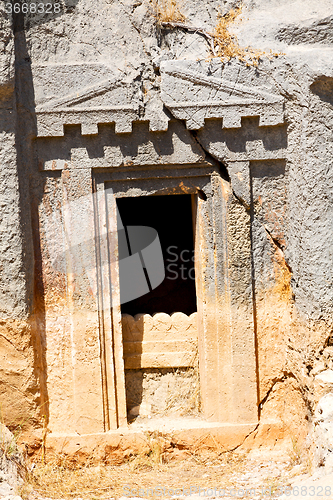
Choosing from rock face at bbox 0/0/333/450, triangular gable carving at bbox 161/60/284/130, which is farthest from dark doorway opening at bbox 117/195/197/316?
triangular gable carving at bbox 161/60/284/130

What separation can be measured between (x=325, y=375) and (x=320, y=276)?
0.78m

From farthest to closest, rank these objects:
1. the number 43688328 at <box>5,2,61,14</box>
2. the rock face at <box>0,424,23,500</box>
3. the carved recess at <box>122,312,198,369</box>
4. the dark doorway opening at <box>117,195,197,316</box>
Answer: the dark doorway opening at <box>117,195,197,316</box>, the carved recess at <box>122,312,198,369</box>, the number 43688328 at <box>5,2,61,14</box>, the rock face at <box>0,424,23,500</box>

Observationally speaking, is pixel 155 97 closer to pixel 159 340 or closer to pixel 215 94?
pixel 215 94

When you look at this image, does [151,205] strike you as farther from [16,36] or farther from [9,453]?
[9,453]

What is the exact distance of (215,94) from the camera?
160 inches

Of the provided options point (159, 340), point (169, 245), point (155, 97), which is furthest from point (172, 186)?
point (169, 245)

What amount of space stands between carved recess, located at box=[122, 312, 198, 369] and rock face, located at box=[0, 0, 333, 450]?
0.82ft

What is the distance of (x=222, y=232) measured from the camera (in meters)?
4.38

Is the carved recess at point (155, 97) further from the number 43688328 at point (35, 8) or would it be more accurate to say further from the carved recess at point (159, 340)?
the carved recess at point (159, 340)

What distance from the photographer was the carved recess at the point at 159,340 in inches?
187

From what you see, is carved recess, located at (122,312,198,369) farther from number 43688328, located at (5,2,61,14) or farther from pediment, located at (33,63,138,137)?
number 43688328, located at (5,2,61,14)

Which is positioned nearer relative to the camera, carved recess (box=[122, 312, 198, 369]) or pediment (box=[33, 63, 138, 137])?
pediment (box=[33, 63, 138, 137])

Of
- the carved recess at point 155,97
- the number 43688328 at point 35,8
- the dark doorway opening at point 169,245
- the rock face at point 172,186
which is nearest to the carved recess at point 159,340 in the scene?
the rock face at point 172,186

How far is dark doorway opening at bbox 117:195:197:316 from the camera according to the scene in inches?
237
